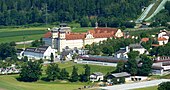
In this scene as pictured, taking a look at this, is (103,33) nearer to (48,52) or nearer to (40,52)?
(48,52)

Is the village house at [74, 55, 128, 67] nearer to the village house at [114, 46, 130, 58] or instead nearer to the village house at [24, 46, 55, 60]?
the village house at [114, 46, 130, 58]

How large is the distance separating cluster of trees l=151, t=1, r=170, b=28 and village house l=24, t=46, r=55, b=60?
12834 millimetres

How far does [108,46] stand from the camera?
3691 centimetres

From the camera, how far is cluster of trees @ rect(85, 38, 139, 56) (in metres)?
36.4

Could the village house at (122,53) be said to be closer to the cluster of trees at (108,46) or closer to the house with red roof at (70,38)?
the cluster of trees at (108,46)

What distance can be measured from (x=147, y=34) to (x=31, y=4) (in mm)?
22339

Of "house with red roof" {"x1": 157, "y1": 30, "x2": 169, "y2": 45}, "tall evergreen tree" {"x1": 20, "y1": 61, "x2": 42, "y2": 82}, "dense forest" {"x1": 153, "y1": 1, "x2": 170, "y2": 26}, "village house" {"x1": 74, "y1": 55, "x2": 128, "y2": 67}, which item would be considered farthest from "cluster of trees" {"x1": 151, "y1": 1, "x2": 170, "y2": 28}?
"tall evergreen tree" {"x1": 20, "y1": 61, "x2": 42, "y2": 82}

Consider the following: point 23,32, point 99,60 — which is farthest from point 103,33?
point 99,60

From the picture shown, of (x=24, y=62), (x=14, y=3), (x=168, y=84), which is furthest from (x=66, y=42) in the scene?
(x=14, y=3)

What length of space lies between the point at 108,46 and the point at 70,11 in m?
20.0

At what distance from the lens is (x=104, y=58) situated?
33906 millimetres

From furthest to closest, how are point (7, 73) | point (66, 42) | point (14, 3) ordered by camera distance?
1. point (14, 3)
2. point (66, 42)
3. point (7, 73)

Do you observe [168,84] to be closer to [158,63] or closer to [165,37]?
[158,63]

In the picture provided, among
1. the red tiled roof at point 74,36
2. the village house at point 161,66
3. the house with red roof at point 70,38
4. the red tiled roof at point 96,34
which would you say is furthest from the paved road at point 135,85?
the red tiled roof at point 96,34
